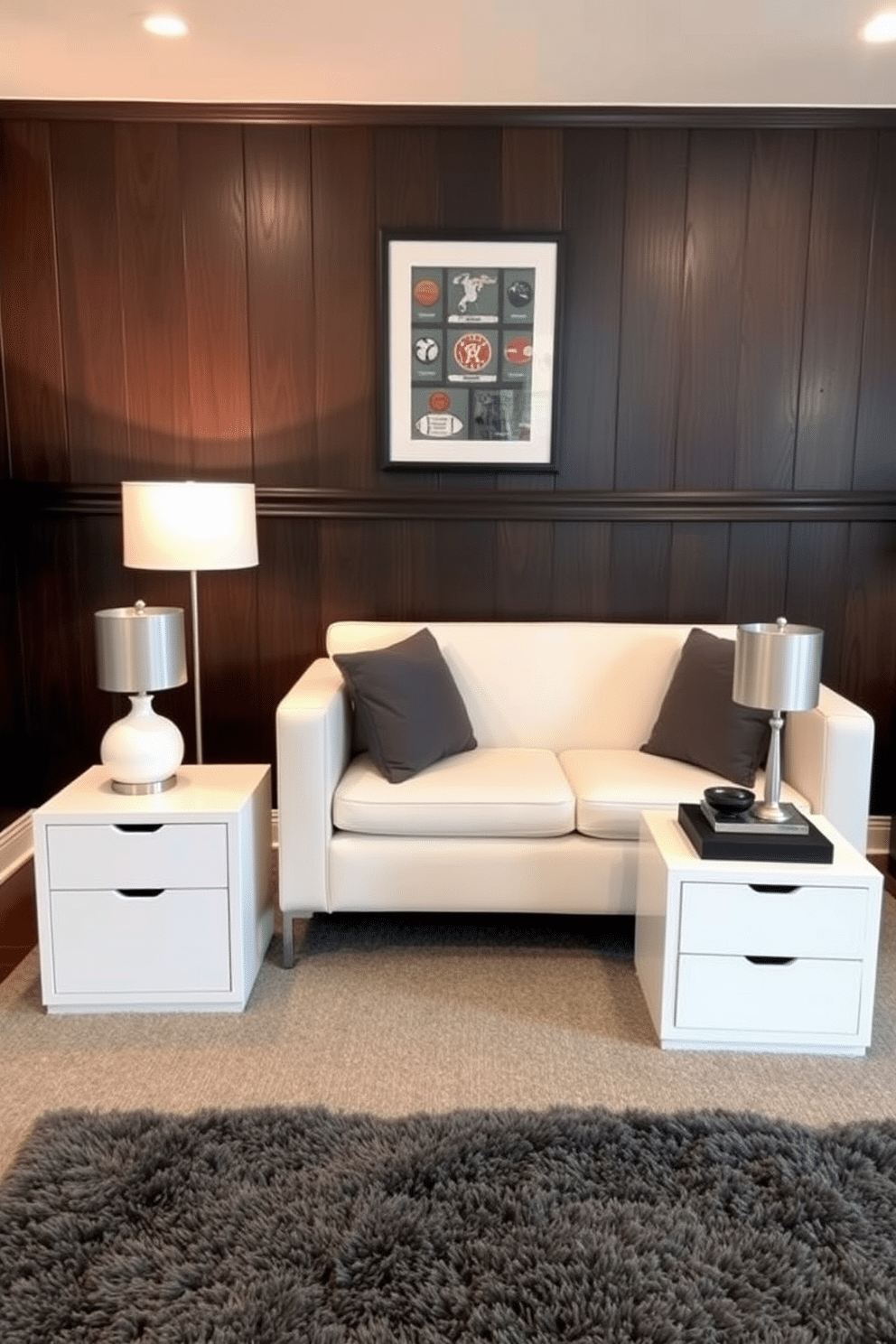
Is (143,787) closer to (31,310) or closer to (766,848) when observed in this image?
(766,848)

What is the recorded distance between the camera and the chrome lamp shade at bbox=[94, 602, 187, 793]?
8.57 feet

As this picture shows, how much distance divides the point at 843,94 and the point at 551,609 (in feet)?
5.82

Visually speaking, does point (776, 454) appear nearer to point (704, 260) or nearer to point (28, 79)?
point (704, 260)

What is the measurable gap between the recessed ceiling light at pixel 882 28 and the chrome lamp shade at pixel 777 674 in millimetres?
1523

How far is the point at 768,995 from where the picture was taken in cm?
241

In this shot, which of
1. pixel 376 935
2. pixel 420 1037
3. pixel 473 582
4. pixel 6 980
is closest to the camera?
pixel 420 1037

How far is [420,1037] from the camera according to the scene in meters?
2.48

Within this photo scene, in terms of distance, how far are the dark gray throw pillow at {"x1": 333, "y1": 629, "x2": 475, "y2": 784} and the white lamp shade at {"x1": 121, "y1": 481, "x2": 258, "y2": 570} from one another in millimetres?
478

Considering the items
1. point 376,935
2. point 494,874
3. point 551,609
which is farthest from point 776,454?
point 376,935

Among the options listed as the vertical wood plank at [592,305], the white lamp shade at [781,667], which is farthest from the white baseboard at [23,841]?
the vertical wood plank at [592,305]

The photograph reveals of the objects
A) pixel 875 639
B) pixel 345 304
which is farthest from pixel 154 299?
pixel 875 639

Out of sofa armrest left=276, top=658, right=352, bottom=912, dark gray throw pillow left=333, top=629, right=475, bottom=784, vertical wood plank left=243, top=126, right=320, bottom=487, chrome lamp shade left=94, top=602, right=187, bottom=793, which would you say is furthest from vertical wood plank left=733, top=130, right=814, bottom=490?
chrome lamp shade left=94, top=602, right=187, bottom=793

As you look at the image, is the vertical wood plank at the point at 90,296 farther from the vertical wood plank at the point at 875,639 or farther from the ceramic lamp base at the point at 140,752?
the vertical wood plank at the point at 875,639

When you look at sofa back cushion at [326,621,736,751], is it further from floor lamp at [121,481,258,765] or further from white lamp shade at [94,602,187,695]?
white lamp shade at [94,602,187,695]
